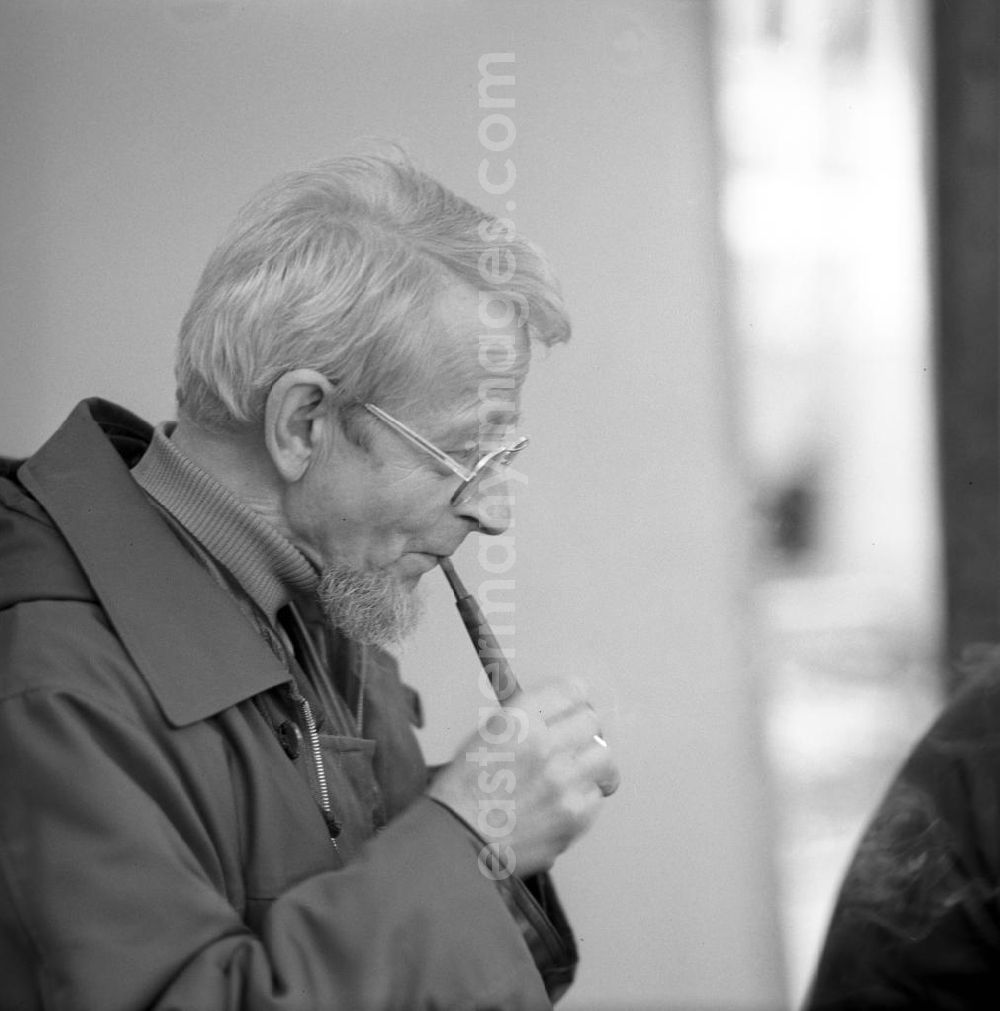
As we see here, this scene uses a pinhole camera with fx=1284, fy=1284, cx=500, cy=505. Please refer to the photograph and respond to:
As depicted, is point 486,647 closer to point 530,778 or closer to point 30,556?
point 530,778

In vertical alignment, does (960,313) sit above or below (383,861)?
above

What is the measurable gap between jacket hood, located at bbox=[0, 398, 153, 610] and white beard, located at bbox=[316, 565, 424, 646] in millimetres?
312

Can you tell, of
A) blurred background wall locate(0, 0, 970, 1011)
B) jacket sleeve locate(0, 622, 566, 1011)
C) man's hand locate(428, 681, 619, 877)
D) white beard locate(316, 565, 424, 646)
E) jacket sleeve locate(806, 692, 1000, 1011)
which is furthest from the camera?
blurred background wall locate(0, 0, 970, 1011)

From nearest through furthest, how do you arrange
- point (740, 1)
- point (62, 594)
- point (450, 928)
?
point (450, 928) → point (62, 594) → point (740, 1)

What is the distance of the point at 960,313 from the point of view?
2.42 meters

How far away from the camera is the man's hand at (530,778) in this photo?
4.39ft

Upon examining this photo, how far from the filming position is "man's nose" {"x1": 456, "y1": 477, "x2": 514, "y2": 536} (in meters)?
1.61

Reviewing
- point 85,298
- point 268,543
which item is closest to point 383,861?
point 268,543

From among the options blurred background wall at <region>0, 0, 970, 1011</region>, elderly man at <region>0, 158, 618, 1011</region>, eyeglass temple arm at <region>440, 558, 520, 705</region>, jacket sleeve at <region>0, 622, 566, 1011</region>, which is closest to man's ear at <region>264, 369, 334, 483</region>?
elderly man at <region>0, 158, 618, 1011</region>

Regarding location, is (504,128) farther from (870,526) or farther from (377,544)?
(870,526)

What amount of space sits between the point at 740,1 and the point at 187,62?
933mm

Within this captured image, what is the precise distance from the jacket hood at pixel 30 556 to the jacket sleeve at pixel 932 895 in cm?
97

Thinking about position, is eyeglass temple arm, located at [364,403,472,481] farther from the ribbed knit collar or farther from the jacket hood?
the jacket hood

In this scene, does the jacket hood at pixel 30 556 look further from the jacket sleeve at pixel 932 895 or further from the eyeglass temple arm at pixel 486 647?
the jacket sleeve at pixel 932 895
